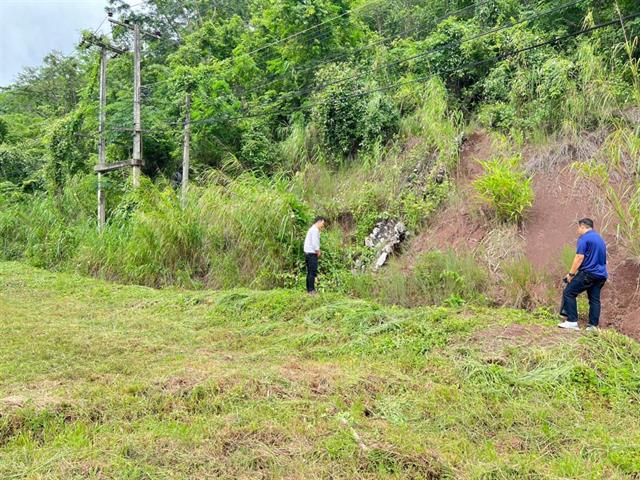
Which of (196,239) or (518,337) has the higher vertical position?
(196,239)

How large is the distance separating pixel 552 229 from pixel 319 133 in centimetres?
706

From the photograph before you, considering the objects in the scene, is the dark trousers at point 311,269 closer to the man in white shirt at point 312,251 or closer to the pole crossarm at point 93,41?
the man in white shirt at point 312,251

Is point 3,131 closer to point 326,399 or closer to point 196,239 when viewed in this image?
point 196,239

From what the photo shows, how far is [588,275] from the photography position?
576cm

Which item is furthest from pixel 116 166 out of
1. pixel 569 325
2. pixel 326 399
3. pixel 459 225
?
pixel 569 325

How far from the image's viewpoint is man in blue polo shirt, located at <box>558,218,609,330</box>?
5.73m

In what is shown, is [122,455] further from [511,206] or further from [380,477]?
[511,206]

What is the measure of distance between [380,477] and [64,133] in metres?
17.7

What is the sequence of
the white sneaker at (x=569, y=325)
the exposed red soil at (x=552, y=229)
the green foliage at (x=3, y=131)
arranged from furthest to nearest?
the green foliage at (x=3, y=131)
the exposed red soil at (x=552, y=229)
the white sneaker at (x=569, y=325)

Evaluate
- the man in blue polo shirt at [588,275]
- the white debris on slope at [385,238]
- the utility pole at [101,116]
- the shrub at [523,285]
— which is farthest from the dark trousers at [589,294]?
the utility pole at [101,116]

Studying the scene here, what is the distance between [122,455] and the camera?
3043 millimetres

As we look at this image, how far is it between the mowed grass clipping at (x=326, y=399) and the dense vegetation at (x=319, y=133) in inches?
89.8

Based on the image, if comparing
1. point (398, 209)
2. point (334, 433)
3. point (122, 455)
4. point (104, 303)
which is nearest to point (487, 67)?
point (398, 209)

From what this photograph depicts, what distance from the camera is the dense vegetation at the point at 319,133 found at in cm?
930
